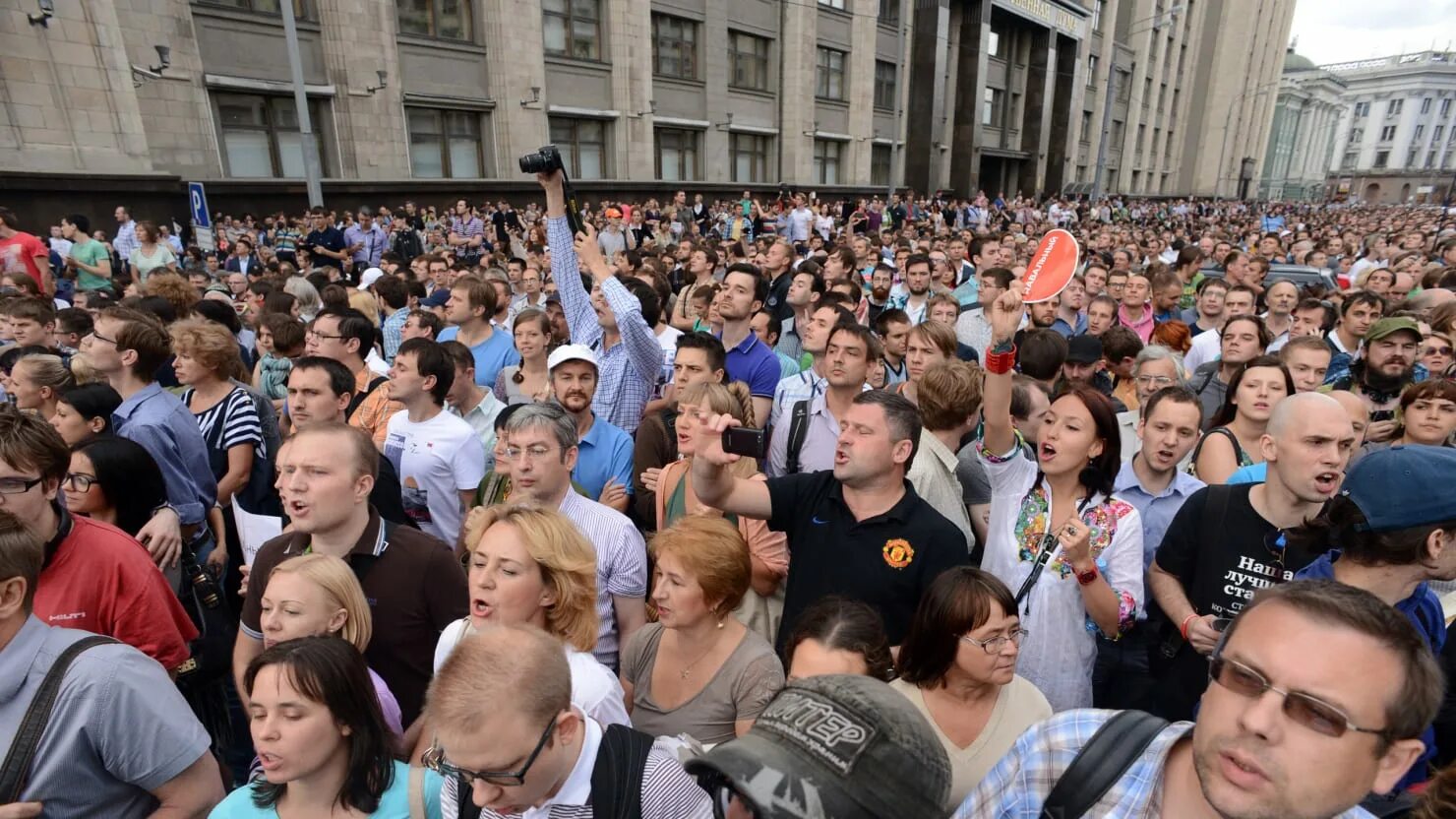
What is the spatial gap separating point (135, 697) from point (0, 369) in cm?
486

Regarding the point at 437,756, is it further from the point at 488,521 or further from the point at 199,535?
the point at 199,535

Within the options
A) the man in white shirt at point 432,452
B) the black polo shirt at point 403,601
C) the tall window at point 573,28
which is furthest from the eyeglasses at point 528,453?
the tall window at point 573,28

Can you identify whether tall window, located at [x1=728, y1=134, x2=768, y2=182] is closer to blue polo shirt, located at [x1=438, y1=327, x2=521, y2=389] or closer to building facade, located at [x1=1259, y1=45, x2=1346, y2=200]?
blue polo shirt, located at [x1=438, y1=327, x2=521, y2=389]

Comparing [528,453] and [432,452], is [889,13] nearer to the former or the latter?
[432,452]

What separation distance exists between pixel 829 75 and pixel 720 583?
32411 mm

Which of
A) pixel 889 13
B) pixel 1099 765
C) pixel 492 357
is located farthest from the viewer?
pixel 889 13

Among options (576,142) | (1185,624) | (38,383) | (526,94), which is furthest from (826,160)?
(1185,624)

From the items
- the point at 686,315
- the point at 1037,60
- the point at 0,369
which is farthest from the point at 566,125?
the point at 1037,60

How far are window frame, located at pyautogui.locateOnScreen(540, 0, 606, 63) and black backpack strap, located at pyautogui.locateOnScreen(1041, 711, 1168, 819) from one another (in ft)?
75.7

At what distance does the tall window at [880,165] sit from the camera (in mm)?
35094

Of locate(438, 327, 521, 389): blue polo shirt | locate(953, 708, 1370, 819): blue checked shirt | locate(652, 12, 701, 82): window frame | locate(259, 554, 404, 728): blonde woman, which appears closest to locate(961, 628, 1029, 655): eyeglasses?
locate(953, 708, 1370, 819): blue checked shirt

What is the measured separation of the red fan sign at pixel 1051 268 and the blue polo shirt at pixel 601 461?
7.52 ft

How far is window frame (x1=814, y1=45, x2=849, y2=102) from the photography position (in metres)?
30.3

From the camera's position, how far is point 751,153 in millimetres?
28672
